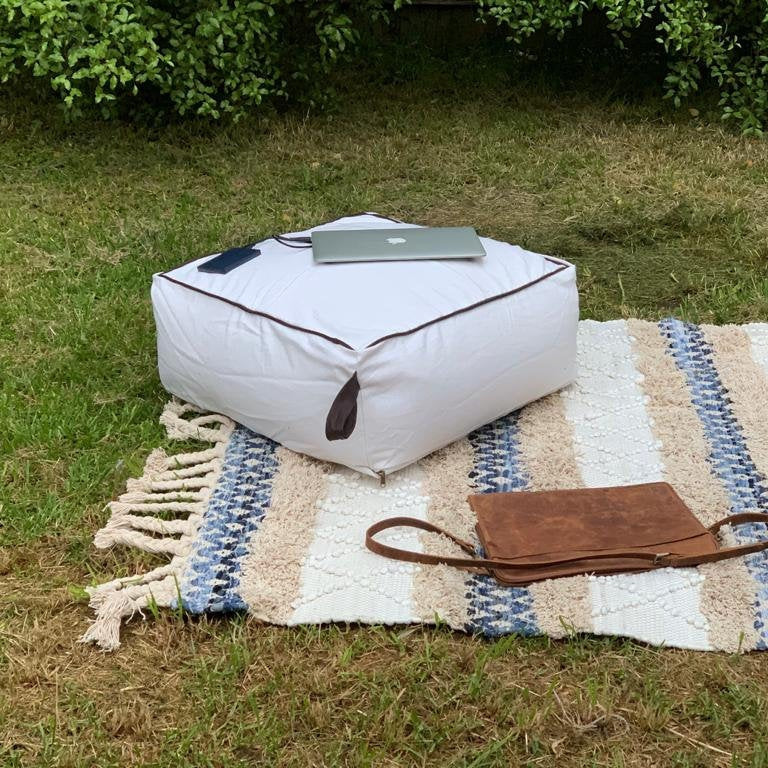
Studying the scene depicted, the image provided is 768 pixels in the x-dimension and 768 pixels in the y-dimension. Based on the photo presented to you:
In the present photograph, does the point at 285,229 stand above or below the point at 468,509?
below

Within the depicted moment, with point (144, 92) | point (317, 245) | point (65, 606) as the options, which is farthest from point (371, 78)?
point (65, 606)

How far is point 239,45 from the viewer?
387 cm

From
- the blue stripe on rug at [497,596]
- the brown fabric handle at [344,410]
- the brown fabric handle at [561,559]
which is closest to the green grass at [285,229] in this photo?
the blue stripe on rug at [497,596]

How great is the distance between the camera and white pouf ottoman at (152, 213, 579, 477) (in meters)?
1.98

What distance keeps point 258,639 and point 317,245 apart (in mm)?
1020

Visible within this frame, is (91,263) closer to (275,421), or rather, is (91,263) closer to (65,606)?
(275,421)

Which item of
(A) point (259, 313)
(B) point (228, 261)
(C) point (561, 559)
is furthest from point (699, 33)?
(C) point (561, 559)

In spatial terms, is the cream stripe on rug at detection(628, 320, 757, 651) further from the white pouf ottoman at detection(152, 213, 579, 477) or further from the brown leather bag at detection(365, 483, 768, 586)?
the white pouf ottoman at detection(152, 213, 579, 477)

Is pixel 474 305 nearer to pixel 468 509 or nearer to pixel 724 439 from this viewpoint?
pixel 468 509

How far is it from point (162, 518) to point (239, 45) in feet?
8.34

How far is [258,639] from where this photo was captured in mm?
1696

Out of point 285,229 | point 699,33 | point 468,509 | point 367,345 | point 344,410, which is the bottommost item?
point 285,229

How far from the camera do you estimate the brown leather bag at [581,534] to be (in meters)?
1.80

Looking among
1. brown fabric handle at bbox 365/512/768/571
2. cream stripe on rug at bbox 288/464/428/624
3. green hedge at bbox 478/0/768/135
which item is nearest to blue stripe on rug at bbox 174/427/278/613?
cream stripe on rug at bbox 288/464/428/624
